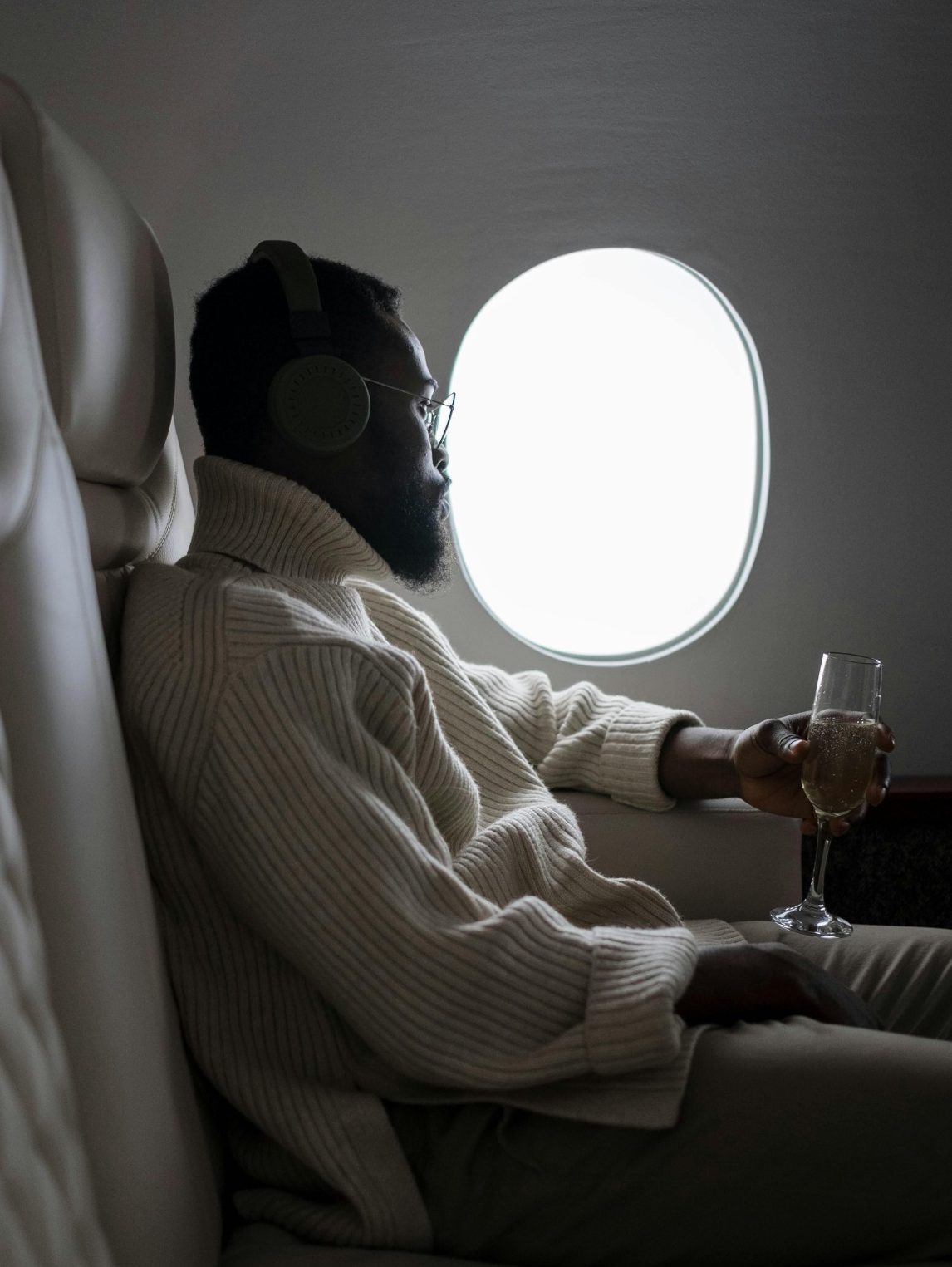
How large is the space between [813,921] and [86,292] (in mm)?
975

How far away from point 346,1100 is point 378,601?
65 centimetres

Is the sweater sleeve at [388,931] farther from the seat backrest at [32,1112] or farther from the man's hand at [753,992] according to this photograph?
the seat backrest at [32,1112]

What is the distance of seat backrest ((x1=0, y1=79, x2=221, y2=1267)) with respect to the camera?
0.64m

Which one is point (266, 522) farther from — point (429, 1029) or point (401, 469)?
point (429, 1029)

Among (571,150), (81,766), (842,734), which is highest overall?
(571,150)

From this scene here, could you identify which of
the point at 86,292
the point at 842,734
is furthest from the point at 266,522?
the point at 842,734

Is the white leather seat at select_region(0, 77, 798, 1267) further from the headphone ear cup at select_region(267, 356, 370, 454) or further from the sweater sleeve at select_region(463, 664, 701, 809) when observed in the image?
the sweater sleeve at select_region(463, 664, 701, 809)

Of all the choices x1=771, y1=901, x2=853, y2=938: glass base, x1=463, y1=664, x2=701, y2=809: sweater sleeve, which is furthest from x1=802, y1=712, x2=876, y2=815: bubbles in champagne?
x1=463, y1=664, x2=701, y2=809: sweater sleeve

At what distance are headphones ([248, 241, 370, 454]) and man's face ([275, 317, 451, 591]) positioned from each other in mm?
54

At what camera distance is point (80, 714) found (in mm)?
690

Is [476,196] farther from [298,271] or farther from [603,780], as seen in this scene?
[603,780]

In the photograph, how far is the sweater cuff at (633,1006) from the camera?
0.77 metres

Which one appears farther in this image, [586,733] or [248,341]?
[586,733]

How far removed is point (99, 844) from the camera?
0.68 meters
